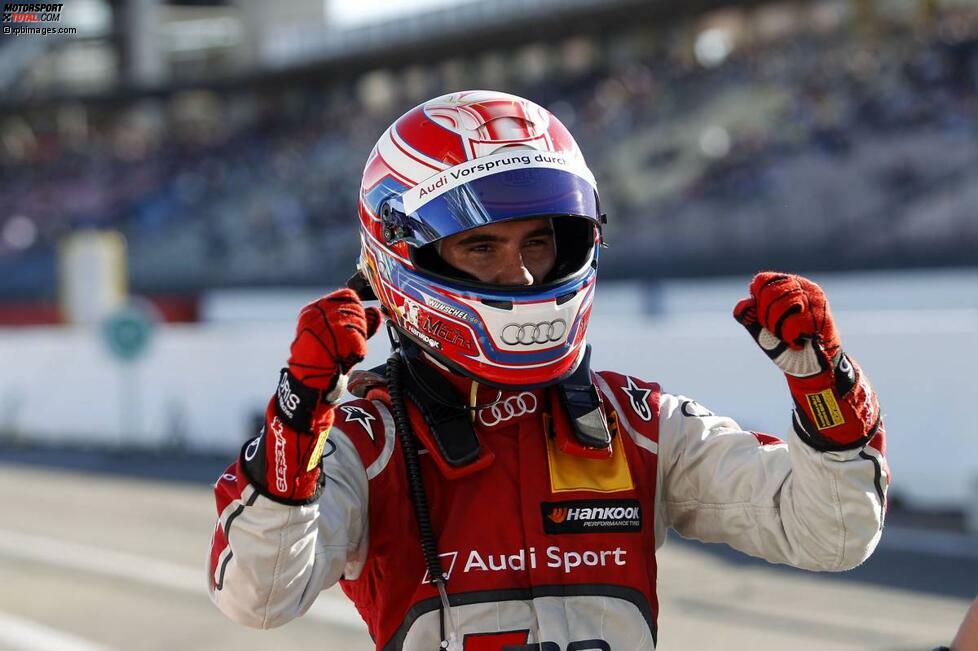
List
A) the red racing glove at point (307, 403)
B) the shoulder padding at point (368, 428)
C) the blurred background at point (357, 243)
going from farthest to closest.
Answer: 1. the blurred background at point (357, 243)
2. the shoulder padding at point (368, 428)
3. the red racing glove at point (307, 403)

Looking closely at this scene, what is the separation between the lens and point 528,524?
6.78ft

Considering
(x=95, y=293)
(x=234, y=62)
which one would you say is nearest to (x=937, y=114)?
(x=95, y=293)

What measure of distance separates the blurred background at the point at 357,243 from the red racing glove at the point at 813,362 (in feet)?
13.1

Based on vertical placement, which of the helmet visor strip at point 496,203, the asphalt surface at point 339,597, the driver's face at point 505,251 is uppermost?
the helmet visor strip at point 496,203

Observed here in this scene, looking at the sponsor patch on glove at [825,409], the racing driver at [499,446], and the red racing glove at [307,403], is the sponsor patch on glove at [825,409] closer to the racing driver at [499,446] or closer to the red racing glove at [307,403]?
the racing driver at [499,446]

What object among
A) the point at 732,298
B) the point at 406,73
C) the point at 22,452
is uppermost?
the point at 406,73

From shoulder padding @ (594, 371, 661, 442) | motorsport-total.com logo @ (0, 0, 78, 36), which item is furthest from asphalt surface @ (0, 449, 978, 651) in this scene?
shoulder padding @ (594, 371, 661, 442)

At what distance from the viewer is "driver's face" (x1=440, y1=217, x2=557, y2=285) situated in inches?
89.0

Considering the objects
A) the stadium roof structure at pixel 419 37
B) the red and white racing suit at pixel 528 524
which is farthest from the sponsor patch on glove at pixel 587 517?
the stadium roof structure at pixel 419 37

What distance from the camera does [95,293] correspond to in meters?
21.3

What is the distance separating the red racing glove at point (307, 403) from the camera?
1.90 meters

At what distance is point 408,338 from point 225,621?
4514mm

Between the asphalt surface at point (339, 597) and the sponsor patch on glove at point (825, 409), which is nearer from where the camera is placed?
the sponsor patch on glove at point (825, 409)

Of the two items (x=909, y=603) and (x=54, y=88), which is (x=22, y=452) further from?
(x=54, y=88)
